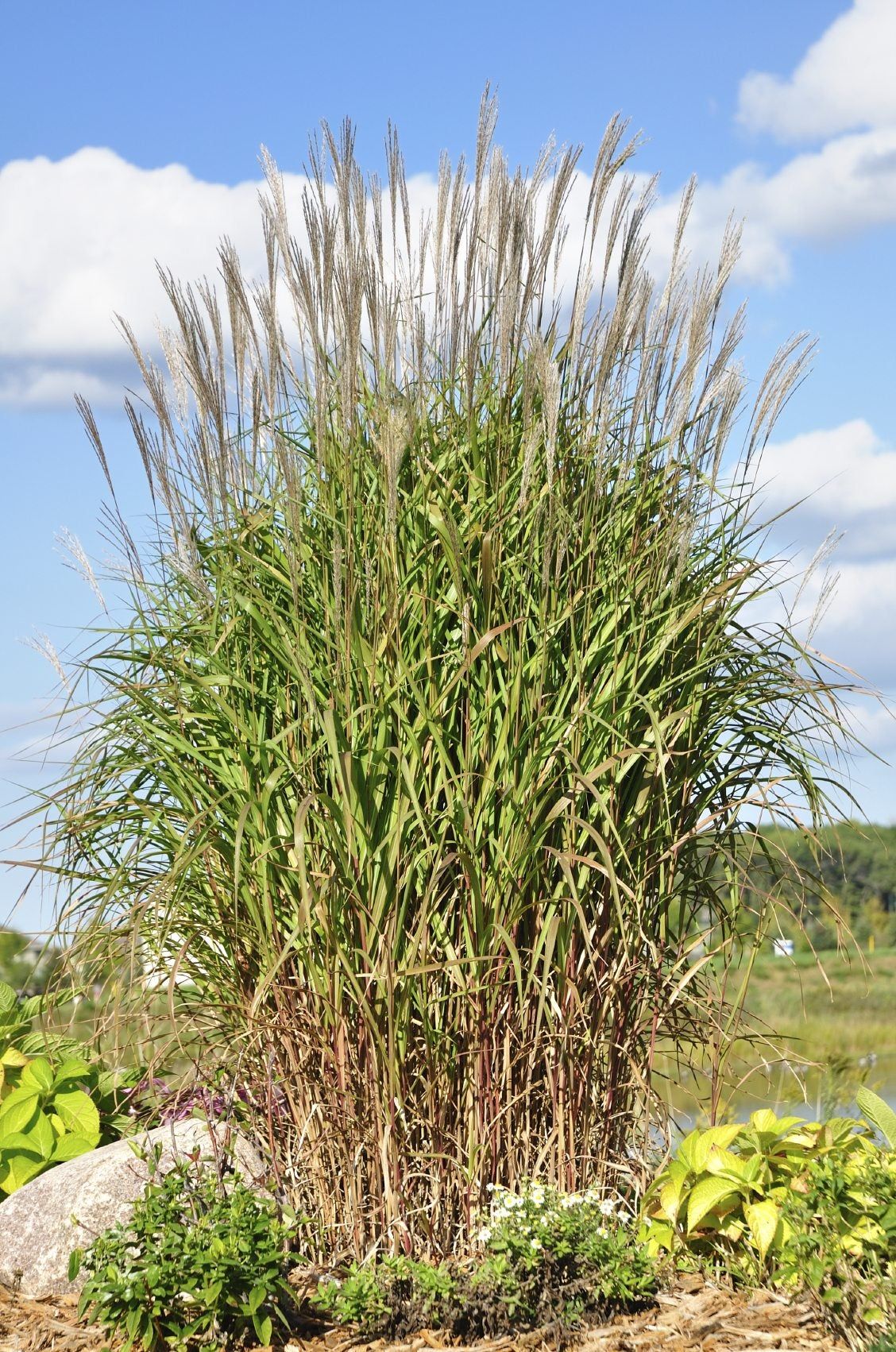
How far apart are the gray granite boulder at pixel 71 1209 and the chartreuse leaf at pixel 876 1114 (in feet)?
6.05

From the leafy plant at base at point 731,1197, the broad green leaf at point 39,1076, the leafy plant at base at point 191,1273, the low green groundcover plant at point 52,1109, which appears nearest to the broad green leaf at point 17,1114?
the low green groundcover plant at point 52,1109

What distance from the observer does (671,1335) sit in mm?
2873

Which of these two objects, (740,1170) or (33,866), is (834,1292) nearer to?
(740,1170)

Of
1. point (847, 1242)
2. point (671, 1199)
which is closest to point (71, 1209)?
point (671, 1199)

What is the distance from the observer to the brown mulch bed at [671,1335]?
2812 millimetres

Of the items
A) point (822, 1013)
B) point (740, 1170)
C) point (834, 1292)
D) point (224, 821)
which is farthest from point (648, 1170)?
point (822, 1013)

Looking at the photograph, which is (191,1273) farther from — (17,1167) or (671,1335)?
(17,1167)

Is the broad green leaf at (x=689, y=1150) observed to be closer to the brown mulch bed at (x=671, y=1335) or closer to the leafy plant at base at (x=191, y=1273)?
the brown mulch bed at (x=671, y=1335)

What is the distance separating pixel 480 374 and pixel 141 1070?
2.69 meters

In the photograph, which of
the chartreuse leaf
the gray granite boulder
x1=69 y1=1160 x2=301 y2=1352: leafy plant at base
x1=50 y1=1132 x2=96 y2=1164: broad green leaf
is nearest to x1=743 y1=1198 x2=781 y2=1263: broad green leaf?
the chartreuse leaf

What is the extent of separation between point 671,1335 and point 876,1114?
1.16 metres

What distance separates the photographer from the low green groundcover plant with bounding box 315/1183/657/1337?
2818mm

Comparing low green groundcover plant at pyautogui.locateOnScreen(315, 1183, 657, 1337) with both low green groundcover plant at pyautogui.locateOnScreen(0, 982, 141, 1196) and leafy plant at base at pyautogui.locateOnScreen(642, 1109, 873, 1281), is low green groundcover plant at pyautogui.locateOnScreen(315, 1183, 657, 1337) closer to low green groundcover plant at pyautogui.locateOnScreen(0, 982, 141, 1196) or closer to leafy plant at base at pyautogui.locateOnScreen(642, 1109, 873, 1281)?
leafy plant at base at pyautogui.locateOnScreen(642, 1109, 873, 1281)

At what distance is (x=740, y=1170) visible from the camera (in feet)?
10.5
